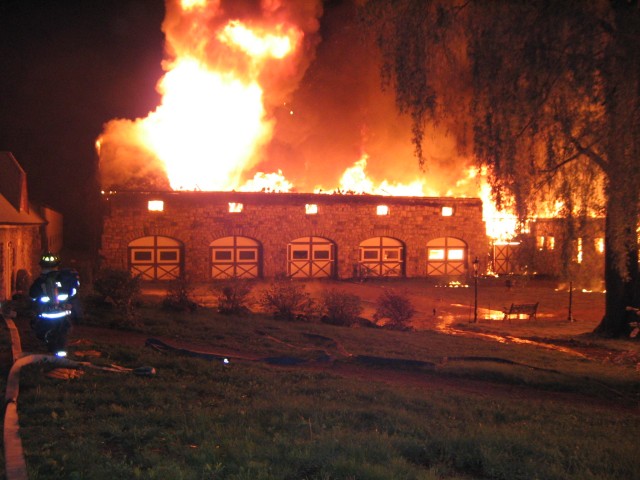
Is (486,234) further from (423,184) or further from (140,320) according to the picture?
(140,320)

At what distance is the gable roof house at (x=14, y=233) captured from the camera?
18.6 m

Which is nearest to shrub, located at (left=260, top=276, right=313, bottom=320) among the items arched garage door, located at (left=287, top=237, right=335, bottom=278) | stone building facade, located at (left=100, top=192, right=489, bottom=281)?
stone building facade, located at (left=100, top=192, right=489, bottom=281)

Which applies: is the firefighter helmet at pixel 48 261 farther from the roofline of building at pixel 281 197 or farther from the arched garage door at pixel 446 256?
the arched garage door at pixel 446 256

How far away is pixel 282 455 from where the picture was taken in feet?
15.6

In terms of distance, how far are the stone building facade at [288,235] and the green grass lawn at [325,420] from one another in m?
21.0

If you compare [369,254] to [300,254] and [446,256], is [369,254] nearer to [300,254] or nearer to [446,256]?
[300,254]

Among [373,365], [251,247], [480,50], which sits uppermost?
[480,50]

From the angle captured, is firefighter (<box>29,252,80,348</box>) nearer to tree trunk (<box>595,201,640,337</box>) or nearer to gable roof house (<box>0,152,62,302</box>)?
gable roof house (<box>0,152,62,302</box>)

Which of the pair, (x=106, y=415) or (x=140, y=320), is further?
(x=140, y=320)

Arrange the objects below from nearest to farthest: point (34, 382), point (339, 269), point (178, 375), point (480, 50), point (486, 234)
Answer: point (34, 382) < point (178, 375) < point (480, 50) < point (339, 269) < point (486, 234)

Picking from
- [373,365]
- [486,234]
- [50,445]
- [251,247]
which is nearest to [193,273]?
[251,247]

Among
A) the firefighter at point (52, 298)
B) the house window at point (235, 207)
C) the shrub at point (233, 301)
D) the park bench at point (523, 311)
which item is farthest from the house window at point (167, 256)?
the firefighter at point (52, 298)

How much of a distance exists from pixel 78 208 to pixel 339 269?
74.0 ft

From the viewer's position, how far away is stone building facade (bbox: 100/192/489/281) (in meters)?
30.5
